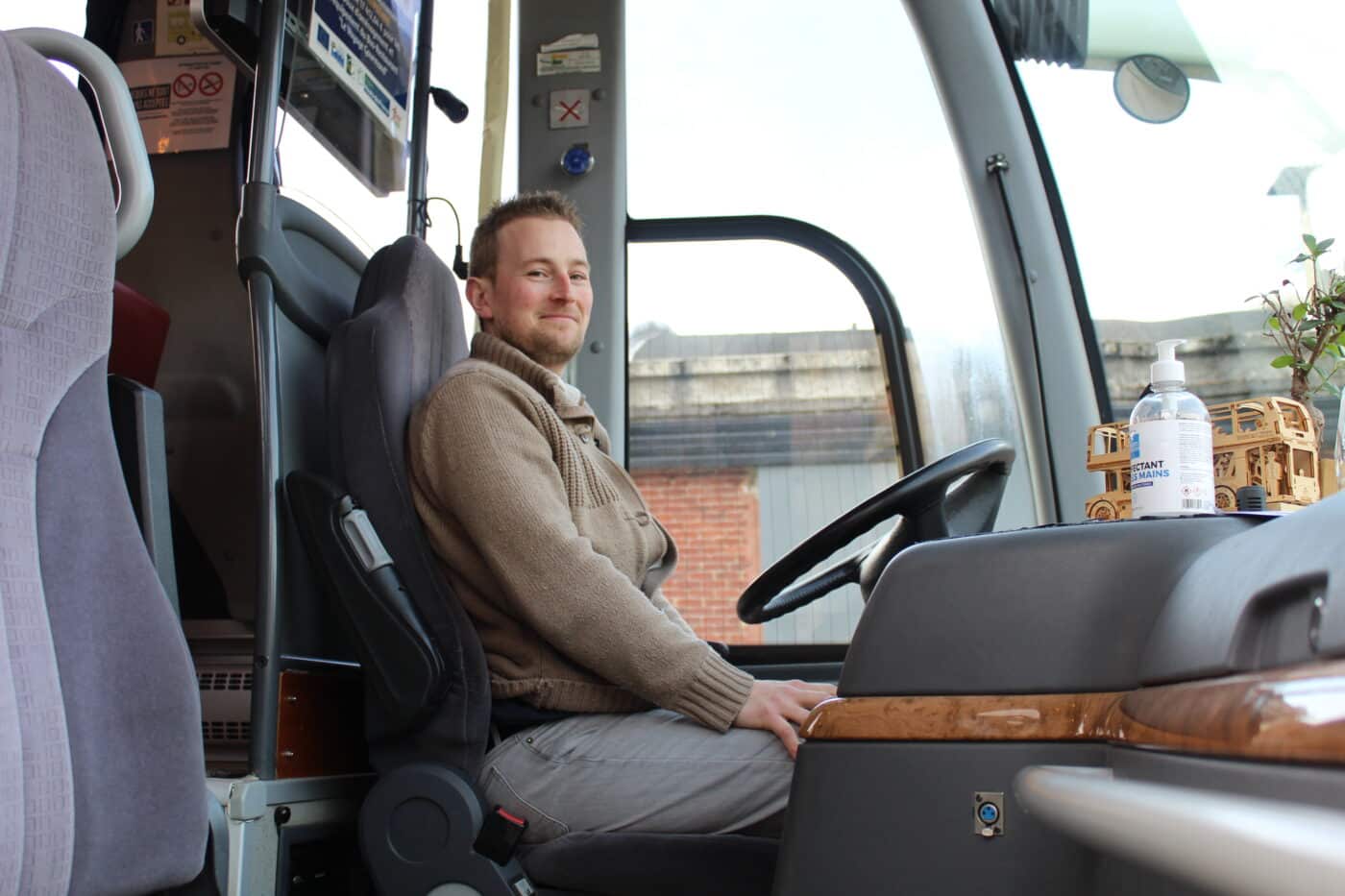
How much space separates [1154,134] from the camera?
94.3 inches

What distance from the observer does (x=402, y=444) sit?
1.53 m

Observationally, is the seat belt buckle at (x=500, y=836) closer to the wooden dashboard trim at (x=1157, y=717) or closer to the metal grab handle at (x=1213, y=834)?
the wooden dashboard trim at (x=1157, y=717)

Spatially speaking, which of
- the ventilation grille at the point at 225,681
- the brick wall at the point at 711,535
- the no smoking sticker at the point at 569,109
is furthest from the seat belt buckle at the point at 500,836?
the no smoking sticker at the point at 569,109

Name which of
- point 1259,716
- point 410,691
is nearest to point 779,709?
point 410,691

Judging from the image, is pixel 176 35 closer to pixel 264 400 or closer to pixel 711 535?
pixel 264 400

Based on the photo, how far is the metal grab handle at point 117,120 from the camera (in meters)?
1.11

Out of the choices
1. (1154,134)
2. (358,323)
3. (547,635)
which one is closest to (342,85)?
(358,323)

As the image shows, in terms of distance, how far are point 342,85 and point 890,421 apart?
1385 millimetres

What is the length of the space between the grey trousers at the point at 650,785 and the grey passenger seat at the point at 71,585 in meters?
0.44

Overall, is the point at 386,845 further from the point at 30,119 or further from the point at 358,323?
the point at 30,119

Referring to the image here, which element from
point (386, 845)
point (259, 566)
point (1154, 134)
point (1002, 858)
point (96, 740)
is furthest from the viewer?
point (1154, 134)

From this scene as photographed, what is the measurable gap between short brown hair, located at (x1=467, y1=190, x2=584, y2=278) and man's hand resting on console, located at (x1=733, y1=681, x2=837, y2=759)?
90 centimetres

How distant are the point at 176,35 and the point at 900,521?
1806mm

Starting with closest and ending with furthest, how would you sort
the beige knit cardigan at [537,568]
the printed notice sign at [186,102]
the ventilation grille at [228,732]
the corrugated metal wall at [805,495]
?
the beige knit cardigan at [537,568], the ventilation grille at [228,732], the printed notice sign at [186,102], the corrugated metal wall at [805,495]
